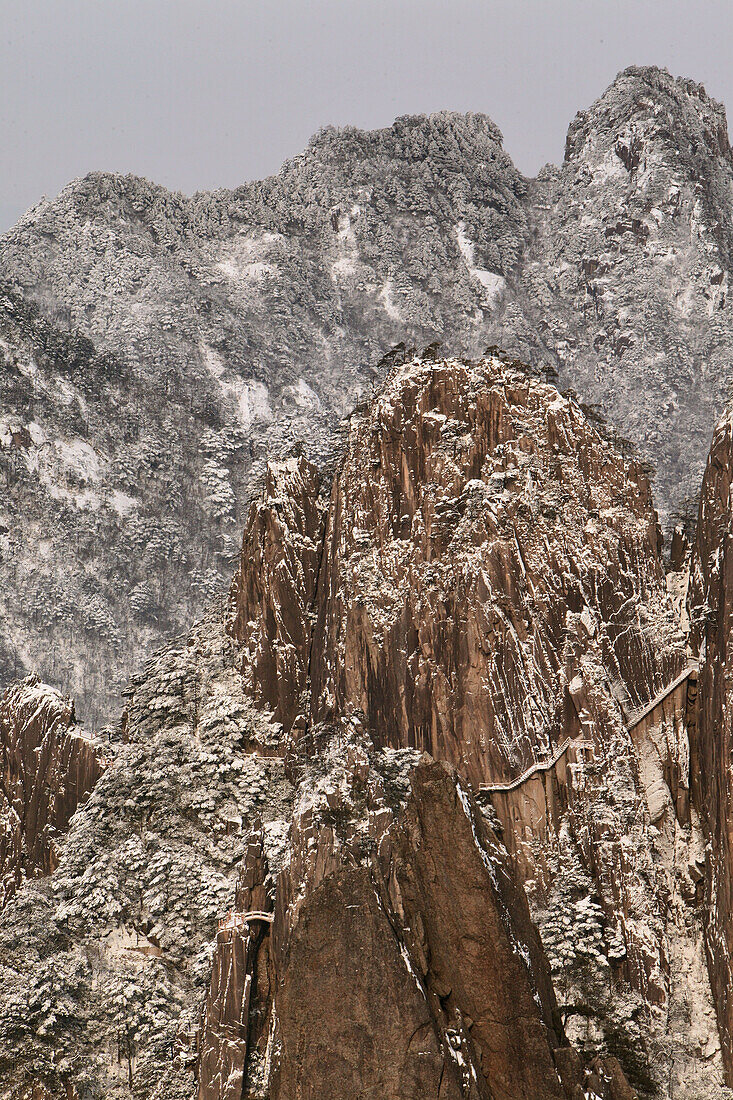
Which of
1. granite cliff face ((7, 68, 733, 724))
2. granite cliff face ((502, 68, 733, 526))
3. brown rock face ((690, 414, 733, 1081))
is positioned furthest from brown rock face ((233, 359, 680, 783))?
granite cliff face ((502, 68, 733, 526))

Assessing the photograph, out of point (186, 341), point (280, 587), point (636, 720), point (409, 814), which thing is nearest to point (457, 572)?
point (636, 720)

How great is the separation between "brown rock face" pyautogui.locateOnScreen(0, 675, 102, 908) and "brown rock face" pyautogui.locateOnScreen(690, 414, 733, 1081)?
61.2 ft

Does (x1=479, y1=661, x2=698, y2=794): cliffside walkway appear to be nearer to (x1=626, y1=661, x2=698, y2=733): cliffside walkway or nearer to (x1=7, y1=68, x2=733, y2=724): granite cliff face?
(x1=626, y1=661, x2=698, y2=733): cliffside walkway

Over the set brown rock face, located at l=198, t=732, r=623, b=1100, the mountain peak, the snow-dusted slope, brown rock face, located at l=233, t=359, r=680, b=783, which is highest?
the mountain peak

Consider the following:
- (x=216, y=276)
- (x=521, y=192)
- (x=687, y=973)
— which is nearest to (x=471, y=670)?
(x=687, y=973)

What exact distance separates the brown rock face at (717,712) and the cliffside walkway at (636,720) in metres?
0.89

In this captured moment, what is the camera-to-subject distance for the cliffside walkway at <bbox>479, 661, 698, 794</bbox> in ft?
96.7

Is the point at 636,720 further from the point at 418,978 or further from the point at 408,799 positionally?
the point at 418,978

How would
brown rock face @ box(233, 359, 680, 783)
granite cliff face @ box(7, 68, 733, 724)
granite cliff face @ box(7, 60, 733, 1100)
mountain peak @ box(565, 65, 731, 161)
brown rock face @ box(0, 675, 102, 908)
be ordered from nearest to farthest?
granite cliff face @ box(7, 60, 733, 1100) → brown rock face @ box(233, 359, 680, 783) → brown rock face @ box(0, 675, 102, 908) → granite cliff face @ box(7, 68, 733, 724) → mountain peak @ box(565, 65, 731, 161)

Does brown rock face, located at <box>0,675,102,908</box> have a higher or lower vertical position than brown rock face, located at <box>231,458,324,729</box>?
lower

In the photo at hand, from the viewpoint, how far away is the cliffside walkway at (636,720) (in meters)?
29.5

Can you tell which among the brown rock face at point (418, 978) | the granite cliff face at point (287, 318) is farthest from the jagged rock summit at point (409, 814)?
the granite cliff face at point (287, 318)

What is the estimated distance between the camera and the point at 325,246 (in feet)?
287

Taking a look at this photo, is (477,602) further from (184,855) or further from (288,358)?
(288,358)
